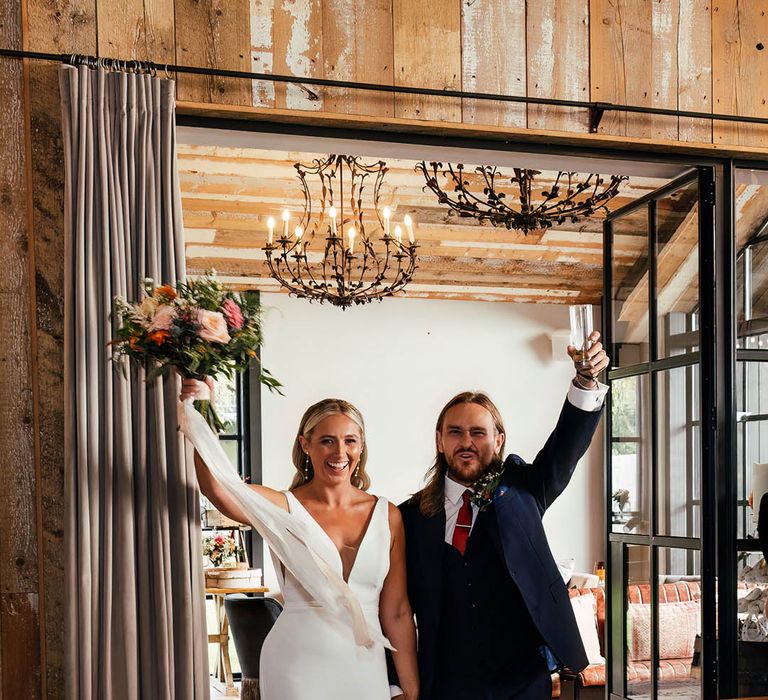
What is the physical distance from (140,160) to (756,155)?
2044 mm

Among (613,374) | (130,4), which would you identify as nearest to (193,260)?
(613,374)

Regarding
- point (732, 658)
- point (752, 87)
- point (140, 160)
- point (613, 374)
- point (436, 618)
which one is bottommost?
point (732, 658)

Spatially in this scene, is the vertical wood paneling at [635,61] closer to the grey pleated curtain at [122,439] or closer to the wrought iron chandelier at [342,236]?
the grey pleated curtain at [122,439]

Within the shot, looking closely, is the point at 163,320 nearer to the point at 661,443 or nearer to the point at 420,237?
the point at 661,443

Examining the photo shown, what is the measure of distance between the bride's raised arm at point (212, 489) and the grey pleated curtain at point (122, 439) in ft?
0.13

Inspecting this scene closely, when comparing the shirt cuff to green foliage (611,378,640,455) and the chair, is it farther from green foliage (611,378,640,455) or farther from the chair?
the chair

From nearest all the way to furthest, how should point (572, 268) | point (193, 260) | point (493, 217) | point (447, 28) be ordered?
1. point (447, 28)
2. point (493, 217)
3. point (193, 260)
4. point (572, 268)

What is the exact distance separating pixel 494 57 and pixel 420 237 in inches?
187

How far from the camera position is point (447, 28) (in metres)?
3.26

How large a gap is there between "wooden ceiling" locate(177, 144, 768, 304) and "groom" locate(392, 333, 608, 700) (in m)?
2.84

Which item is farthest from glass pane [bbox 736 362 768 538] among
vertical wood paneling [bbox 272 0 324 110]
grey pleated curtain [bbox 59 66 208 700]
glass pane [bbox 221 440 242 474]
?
glass pane [bbox 221 440 242 474]

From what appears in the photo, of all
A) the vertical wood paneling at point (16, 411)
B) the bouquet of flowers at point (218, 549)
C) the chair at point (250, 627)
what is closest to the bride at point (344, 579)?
the vertical wood paneling at point (16, 411)

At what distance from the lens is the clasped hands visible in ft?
9.48

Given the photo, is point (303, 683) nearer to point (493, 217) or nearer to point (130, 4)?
point (130, 4)
